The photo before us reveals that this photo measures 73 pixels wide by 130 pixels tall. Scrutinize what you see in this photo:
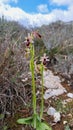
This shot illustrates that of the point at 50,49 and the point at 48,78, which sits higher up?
the point at 50,49

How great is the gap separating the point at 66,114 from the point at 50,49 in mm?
1656

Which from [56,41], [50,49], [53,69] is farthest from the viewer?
[56,41]

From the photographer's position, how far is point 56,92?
427 cm

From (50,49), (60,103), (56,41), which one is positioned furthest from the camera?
(56,41)

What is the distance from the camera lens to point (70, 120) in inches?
150

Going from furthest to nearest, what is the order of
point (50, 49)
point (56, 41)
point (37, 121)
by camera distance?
1. point (56, 41)
2. point (50, 49)
3. point (37, 121)

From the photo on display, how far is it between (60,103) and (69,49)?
5.70ft

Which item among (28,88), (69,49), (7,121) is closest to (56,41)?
(69,49)

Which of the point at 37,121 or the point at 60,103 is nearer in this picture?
the point at 37,121

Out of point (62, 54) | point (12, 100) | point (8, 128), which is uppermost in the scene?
point (62, 54)

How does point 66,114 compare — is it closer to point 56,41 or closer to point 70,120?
point 70,120

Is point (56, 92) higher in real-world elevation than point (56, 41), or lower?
lower

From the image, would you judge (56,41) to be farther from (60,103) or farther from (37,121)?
(37,121)

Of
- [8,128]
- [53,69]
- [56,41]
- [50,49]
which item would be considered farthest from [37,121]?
[56,41]
